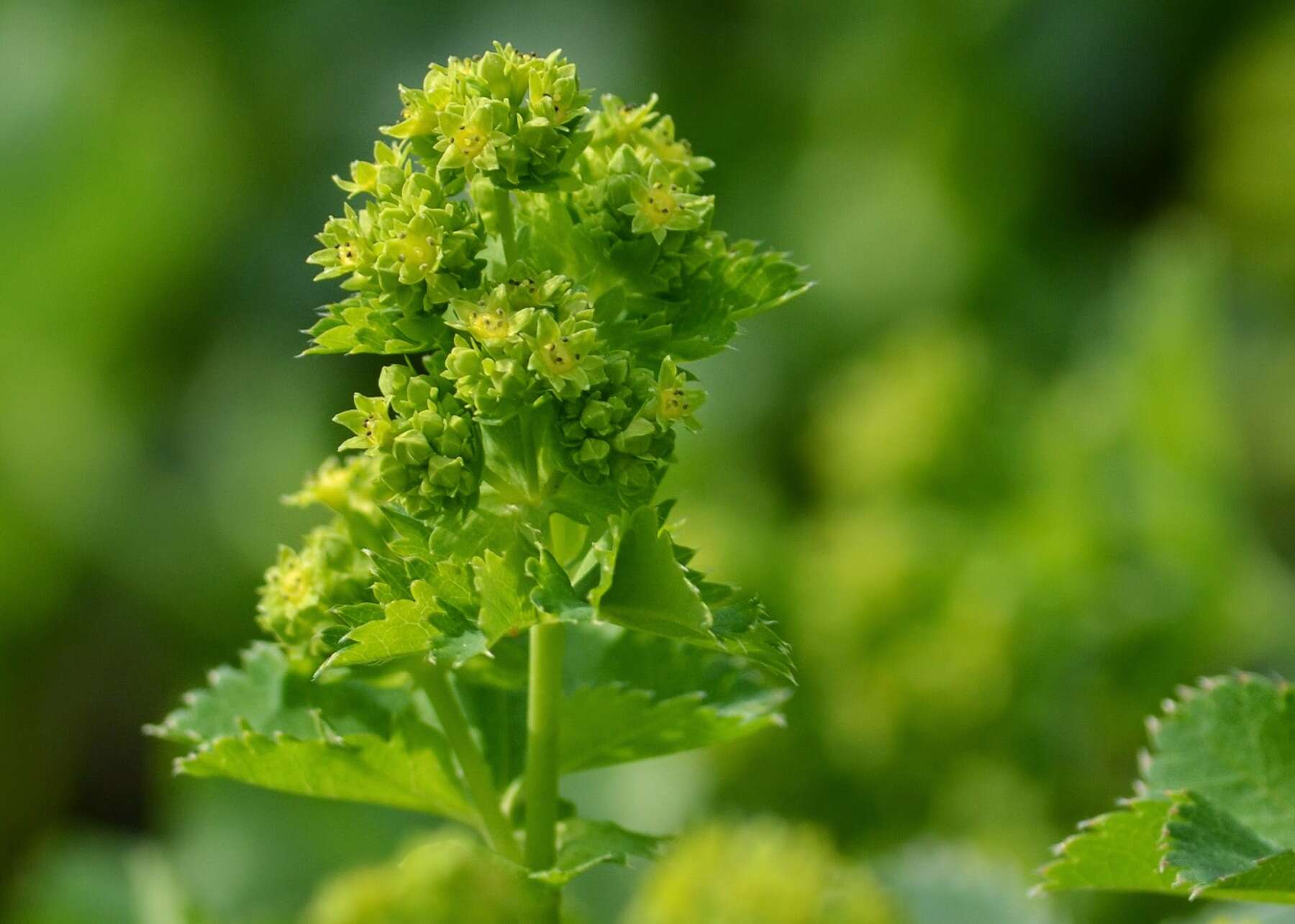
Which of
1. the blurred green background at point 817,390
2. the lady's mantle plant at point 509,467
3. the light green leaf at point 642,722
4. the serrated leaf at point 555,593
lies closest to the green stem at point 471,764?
the lady's mantle plant at point 509,467

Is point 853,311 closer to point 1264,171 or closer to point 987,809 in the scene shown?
point 1264,171

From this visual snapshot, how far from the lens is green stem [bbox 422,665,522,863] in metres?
1.32

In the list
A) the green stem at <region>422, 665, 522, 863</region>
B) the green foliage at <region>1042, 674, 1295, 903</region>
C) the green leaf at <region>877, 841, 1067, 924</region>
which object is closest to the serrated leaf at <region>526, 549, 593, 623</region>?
the green stem at <region>422, 665, 522, 863</region>

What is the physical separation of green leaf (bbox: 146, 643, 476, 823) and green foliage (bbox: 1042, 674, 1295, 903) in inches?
21.1

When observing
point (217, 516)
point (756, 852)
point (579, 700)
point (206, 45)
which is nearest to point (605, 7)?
point (206, 45)

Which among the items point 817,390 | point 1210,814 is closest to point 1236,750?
point 1210,814

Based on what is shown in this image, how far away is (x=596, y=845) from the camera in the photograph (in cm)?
130

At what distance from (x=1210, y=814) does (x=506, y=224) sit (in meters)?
0.76

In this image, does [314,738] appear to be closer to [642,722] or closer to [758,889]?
[642,722]

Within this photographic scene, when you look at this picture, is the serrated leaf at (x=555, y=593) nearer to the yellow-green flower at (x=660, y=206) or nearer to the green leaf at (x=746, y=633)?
the green leaf at (x=746, y=633)

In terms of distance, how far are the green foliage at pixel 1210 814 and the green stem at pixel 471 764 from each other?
1.49ft

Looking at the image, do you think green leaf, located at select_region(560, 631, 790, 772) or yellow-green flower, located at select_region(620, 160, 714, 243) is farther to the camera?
green leaf, located at select_region(560, 631, 790, 772)

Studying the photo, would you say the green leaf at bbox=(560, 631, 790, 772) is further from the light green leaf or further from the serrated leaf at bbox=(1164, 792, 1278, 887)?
the serrated leaf at bbox=(1164, 792, 1278, 887)

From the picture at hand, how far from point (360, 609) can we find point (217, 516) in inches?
129
